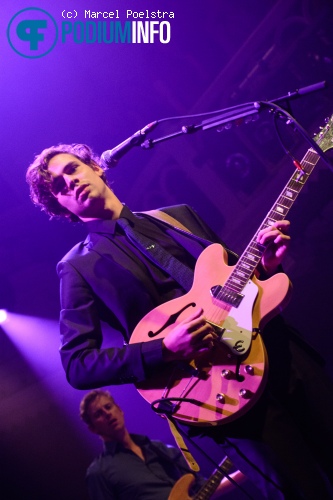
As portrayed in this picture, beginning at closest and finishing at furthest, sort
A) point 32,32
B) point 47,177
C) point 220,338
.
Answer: point 220,338, point 47,177, point 32,32

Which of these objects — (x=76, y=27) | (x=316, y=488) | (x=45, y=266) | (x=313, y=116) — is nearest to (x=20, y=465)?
(x=45, y=266)

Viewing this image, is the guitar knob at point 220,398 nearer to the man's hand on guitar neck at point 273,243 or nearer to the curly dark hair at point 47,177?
the man's hand on guitar neck at point 273,243

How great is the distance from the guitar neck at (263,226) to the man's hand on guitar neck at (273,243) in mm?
49

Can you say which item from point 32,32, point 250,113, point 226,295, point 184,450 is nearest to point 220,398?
point 184,450

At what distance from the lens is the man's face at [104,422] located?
4211 millimetres

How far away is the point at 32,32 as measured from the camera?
402cm

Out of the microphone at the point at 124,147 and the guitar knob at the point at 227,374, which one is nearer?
the guitar knob at the point at 227,374

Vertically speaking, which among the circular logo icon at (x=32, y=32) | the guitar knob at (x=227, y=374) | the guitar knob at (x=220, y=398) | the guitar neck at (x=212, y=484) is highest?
the circular logo icon at (x=32, y=32)

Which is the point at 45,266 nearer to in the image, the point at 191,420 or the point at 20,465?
the point at 20,465

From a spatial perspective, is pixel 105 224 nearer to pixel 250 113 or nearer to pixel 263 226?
pixel 263 226

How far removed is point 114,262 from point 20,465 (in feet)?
10.3

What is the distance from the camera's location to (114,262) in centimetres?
239

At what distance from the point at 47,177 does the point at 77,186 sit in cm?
34

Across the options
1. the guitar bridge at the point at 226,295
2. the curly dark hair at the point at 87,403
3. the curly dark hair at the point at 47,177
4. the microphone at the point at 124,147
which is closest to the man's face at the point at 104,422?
the curly dark hair at the point at 87,403
